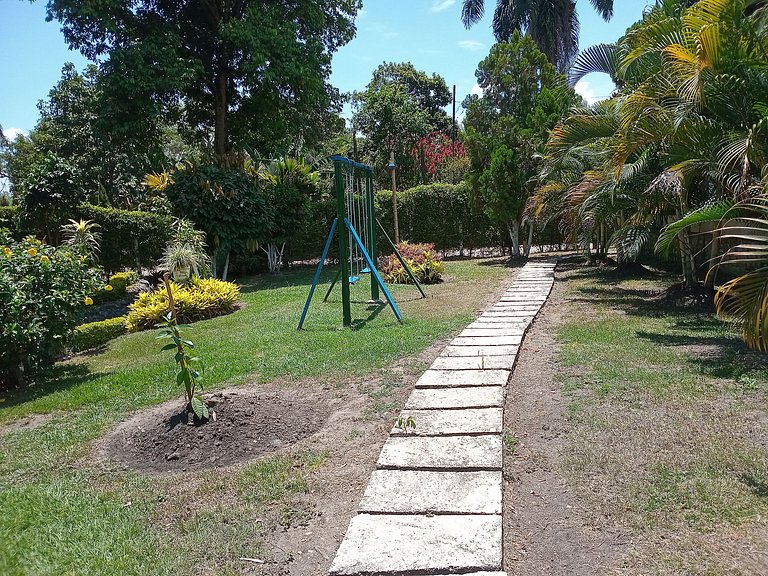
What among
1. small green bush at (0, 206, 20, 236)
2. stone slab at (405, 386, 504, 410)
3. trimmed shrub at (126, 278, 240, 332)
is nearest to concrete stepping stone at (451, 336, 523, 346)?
stone slab at (405, 386, 504, 410)

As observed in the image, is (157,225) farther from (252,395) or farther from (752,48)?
(752,48)

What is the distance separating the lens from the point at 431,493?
3.00 metres

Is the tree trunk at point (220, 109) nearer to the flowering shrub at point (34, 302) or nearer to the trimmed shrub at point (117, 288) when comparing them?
the trimmed shrub at point (117, 288)

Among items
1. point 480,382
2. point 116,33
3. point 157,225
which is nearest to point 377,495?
point 480,382

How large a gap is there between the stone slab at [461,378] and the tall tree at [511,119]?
378 inches

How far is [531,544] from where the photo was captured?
260cm

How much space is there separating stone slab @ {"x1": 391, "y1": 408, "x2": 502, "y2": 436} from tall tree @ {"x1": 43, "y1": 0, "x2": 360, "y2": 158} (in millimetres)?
12358

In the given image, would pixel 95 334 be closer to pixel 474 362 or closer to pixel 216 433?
pixel 216 433

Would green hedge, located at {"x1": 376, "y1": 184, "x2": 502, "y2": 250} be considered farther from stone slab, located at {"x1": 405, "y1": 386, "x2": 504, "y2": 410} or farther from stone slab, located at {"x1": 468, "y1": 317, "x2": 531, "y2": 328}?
stone slab, located at {"x1": 405, "y1": 386, "x2": 504, "y2": 410}

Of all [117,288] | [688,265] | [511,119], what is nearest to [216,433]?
[688,265]

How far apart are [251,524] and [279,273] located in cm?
1347

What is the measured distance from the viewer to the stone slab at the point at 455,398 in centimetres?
424

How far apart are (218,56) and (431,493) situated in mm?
16294

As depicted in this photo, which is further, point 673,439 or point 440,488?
point 673,439
